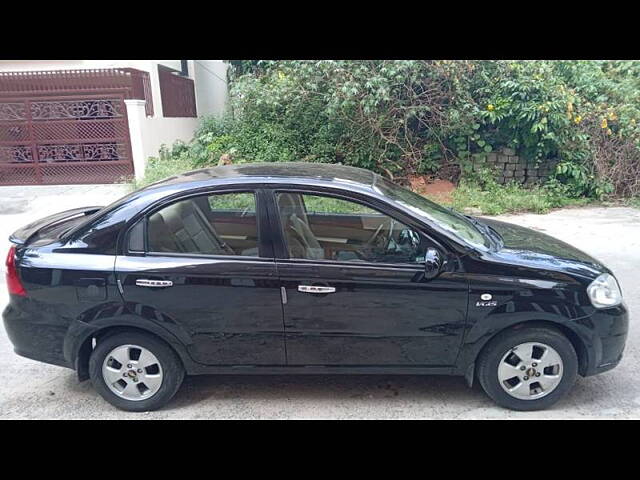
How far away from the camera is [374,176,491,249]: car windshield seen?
3.26 metres

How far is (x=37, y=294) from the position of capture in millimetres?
3152

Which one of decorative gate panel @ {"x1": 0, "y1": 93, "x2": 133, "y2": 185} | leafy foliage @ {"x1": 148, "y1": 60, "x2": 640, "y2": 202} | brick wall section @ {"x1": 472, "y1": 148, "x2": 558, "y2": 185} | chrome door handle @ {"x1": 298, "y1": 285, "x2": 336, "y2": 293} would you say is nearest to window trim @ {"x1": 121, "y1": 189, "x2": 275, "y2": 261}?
chrome door handle @ {"x1": 298, "y1": 285, "x2": 336, "y2": 293}

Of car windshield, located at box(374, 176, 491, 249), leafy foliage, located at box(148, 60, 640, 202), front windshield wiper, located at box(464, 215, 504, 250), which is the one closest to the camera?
car windshield, located at box(374, 176, 491, 249)

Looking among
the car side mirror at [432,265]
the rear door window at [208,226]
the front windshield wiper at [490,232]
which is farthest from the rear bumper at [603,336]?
the rear door window at [208,226]

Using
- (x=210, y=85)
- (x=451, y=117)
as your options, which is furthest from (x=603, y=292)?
(x=210, y=85)

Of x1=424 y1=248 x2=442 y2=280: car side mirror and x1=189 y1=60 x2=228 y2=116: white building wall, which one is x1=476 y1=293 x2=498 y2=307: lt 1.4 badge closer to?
x1=424 y1=248 x2=442 y2=280: car side mirror

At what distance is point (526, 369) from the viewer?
3139 mm

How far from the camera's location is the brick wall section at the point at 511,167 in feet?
32.6

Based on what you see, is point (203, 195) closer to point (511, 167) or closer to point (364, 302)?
point (364, 302)

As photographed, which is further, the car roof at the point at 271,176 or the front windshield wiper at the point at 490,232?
the front windshield wiper at the point at 490,232

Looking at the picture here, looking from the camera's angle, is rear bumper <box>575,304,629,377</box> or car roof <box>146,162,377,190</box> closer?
rear bumper <box>575,304,629,377</box>

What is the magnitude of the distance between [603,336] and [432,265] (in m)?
1.21

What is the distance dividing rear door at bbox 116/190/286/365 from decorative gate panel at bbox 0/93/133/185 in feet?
29.3

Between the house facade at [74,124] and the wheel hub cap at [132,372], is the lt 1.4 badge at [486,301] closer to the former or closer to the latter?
the wheel hub cap at [132,372]
